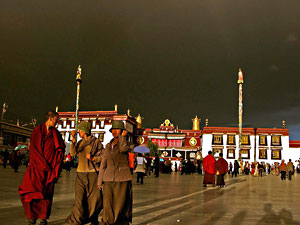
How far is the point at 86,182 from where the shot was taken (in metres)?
5.55

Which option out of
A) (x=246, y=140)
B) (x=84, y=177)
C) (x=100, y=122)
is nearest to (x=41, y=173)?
(x=84, y=177)

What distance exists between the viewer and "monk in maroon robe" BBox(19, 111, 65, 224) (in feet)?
16.5

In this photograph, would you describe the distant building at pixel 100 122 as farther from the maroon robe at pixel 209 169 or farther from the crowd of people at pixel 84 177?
the crowd of people at pixel 84 177

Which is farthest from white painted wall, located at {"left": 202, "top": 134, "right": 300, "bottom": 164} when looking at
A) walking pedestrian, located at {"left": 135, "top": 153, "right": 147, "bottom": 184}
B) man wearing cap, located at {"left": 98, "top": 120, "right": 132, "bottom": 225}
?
man wearing cap, located at {"left": 98, "top": 120, "right": 132, "bottom": 225}

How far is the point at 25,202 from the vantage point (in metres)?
5.05

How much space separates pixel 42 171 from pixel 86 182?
73 cm

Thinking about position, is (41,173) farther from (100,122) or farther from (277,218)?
(100,122)

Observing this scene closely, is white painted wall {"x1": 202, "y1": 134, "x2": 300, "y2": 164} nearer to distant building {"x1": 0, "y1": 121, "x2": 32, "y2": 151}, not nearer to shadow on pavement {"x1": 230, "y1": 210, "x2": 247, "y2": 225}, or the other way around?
distant building {"x1": 0, "y1": 121, "x2": 32, "y2": 151}

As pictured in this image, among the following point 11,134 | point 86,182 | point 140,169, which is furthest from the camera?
point 11,134

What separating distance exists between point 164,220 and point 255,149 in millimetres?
60510

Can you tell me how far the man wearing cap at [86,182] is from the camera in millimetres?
5352

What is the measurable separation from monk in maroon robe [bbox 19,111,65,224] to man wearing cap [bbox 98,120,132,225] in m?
0.70

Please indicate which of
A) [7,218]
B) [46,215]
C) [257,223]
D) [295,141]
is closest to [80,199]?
[46,215]

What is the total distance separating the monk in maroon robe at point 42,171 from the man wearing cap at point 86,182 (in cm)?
38
